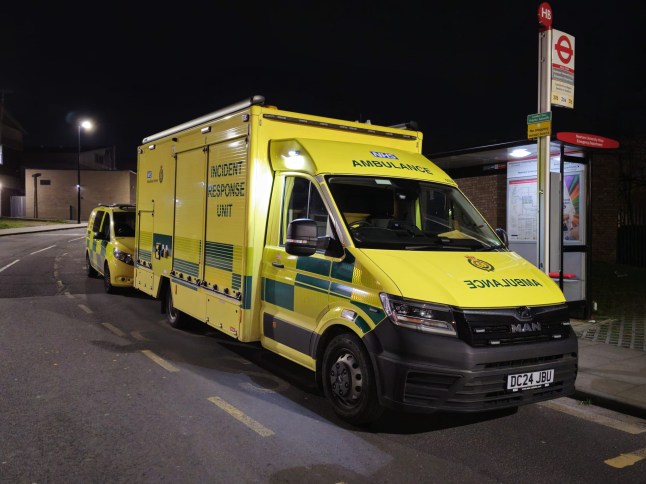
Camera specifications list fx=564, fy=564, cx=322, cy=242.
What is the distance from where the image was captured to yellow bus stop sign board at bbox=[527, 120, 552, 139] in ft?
24.0

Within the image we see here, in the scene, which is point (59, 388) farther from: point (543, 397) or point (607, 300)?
point (607, 300)

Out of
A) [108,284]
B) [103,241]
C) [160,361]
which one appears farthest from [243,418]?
[103,241]

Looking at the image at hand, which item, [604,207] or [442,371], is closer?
[442,371]

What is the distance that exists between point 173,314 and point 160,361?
1853 mm

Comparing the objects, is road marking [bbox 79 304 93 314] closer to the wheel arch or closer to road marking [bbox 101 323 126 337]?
road marking [bbox 101 323 126 337]

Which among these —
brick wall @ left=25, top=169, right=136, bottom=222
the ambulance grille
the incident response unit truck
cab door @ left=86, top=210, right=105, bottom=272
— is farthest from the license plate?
brick wall @ left=25, top=169, right=136, bottom=222

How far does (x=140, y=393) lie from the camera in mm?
5418

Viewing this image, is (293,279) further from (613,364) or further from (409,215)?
(613,364)

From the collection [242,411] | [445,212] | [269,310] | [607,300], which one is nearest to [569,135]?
[445,212]

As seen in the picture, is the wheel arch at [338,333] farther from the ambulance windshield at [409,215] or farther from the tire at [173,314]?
the tire at [173,314]

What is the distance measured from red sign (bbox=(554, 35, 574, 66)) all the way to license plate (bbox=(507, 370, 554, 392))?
5.01 metres

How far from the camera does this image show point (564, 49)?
304 inches

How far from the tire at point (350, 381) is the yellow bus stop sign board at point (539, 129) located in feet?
14.4

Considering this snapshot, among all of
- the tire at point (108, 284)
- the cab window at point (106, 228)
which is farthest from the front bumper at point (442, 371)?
the cab window at point (106, 228)
